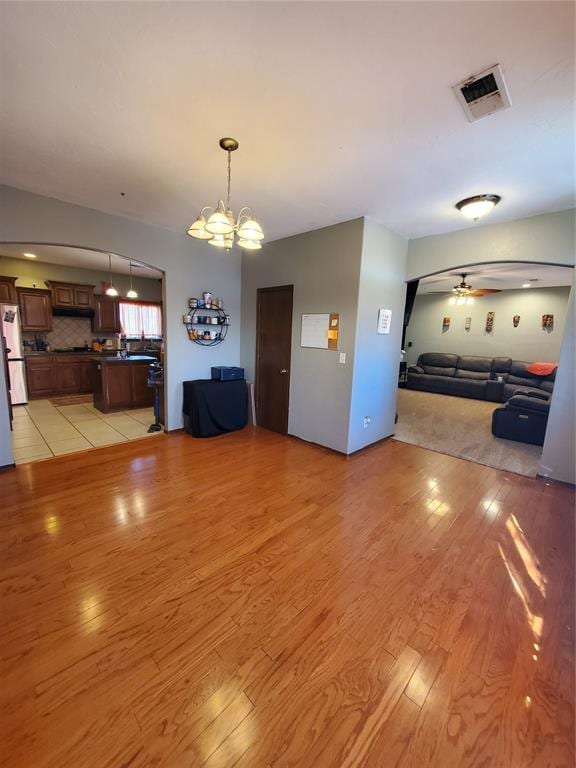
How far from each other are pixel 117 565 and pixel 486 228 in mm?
4671

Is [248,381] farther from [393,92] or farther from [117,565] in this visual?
[393,92]

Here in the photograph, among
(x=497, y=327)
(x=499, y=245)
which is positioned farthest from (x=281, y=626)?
(x=497, y=327)

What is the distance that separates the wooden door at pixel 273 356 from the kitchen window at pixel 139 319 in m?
4.37

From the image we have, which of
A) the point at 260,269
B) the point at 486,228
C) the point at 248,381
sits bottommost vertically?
the point at 248,381

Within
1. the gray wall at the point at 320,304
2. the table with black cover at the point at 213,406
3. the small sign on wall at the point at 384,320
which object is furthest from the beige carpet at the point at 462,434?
the table with black cover at the point at 213,406

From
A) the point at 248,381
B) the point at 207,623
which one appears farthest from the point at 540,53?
the point at 248,381

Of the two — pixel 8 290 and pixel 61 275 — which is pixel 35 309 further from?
pixel 61 275

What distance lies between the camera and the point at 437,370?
8.38 m

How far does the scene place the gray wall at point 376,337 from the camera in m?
3.55

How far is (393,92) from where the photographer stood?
1662 mm

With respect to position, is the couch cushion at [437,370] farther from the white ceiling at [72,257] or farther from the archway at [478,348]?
the white ceiling at [72,257]

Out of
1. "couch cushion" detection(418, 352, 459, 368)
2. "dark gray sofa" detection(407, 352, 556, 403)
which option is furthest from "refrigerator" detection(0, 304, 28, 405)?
"couch cushion" detection(418, 352, 459, 368)

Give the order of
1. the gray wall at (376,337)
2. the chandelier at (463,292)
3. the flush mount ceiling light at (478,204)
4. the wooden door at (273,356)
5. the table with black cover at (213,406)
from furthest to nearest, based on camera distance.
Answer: the chandelier at (463,292)
the wooden door at (273,356)
the table with black cover at (213,406)
the gray wall at (376,337)
the flush mount ceiling light at (478,204)

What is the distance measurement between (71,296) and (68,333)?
2.72 ft
